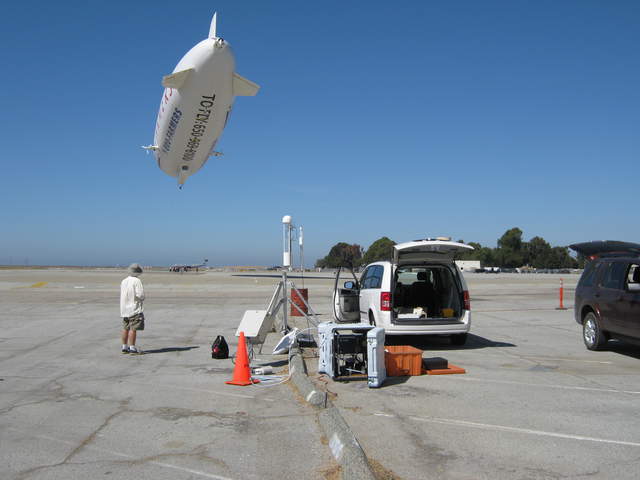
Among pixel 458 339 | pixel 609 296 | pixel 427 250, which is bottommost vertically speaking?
pixel 458 339

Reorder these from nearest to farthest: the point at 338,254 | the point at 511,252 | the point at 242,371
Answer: the point at 242,371 < the point at 338,254 < the point at 511,252

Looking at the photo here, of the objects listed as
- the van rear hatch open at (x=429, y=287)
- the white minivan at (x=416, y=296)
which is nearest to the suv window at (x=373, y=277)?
the white minivan at (x=416, y=296)

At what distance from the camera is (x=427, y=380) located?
786 cm

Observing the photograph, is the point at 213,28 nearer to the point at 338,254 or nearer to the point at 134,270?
→ the point at 134,270

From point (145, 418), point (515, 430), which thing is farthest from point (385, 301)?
point (145, 418)

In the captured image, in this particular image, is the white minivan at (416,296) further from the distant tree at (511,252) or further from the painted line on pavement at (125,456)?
the distant tree at (511,252)

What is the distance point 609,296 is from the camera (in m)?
10.4

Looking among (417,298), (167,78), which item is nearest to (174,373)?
(417,298)

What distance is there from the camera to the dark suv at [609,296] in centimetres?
970

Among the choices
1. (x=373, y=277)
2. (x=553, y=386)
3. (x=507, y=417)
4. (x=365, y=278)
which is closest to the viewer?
(x=507, y=417)

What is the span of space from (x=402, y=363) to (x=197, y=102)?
15.6m

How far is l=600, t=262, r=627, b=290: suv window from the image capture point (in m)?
10.3

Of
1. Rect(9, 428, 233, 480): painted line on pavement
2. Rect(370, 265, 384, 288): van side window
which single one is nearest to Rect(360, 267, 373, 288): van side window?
Rect(370, 265, 384, 288): van side window

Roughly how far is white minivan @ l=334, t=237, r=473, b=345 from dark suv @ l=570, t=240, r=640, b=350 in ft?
8.06
